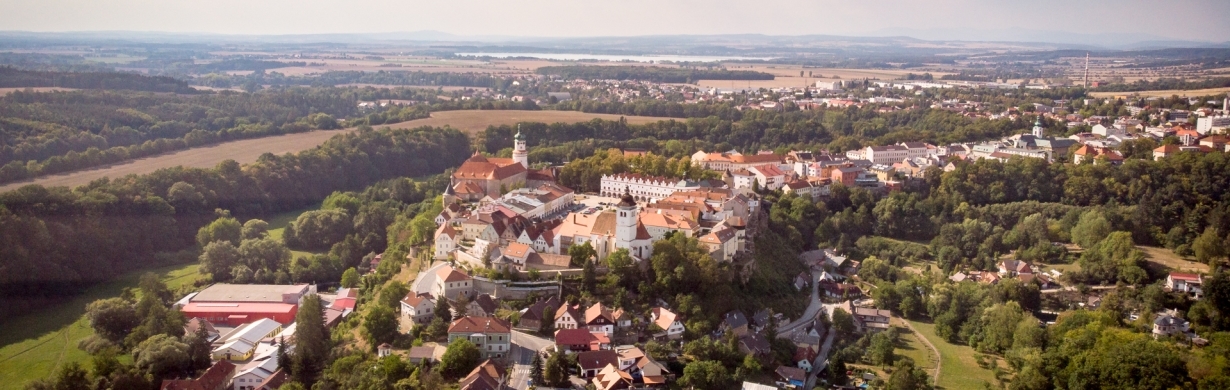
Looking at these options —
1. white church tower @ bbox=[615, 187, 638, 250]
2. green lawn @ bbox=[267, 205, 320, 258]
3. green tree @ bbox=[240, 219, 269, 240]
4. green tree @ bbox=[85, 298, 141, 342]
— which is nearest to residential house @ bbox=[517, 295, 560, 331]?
white church tower @ bbox=[615, 187, 638, 250]

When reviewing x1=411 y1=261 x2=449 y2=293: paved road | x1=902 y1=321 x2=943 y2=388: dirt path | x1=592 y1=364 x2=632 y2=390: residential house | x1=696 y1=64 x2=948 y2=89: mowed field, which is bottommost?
x1=902 y1=321 x2=943 y2=388: dirt path

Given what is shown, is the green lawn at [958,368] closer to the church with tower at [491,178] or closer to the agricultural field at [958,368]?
the agricultural field at [958,368]

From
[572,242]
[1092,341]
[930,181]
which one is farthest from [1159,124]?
[572,242]

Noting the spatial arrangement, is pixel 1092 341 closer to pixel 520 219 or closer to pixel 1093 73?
pixel 520 219

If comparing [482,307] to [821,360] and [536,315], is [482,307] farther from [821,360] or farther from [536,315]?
[821,360]

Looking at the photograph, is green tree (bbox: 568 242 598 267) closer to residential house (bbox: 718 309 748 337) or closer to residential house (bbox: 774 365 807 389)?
residential house (bbox: 718 309 748 337)

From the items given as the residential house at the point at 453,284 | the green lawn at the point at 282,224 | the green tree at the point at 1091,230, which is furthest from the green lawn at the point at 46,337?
the green tree at the point at 1091,230
